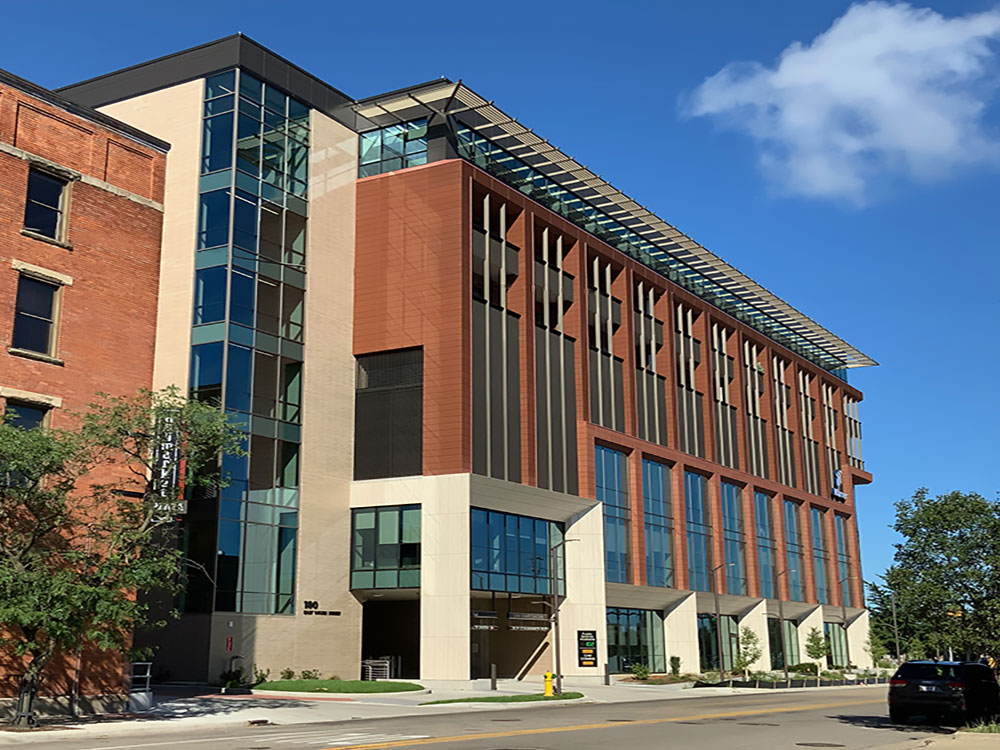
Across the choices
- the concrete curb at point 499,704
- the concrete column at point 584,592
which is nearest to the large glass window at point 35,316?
the concrete curb at point 499,704

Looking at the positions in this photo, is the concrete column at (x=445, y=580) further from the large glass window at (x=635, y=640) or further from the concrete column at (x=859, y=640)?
the concrete column at (x=859, y=640)

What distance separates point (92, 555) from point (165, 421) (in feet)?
13.4

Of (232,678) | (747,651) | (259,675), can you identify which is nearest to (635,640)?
(747,651)

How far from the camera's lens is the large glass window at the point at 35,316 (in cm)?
2975

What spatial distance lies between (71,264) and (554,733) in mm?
19362

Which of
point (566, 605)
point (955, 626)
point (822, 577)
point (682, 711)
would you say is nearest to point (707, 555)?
point (566, 605)

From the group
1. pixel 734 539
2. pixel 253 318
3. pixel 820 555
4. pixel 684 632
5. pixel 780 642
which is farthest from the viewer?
pixel 820 555

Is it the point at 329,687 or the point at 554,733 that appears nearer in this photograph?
the point at 554,733

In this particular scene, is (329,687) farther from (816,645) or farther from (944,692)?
(816,645)

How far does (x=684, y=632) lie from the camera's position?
6962 cm

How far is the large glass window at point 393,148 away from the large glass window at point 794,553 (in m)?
48.4

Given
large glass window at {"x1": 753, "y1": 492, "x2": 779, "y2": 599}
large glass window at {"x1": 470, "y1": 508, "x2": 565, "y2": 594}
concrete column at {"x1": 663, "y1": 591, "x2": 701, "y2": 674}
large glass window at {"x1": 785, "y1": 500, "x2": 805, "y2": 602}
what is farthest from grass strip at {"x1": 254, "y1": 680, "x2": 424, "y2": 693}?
large glass window at {"x1": 785, "y1": 500, "x2": 805, "y2": 602}

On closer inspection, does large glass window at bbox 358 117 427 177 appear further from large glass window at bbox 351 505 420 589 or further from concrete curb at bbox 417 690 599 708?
concrete curb at bbox 417 690 599 708

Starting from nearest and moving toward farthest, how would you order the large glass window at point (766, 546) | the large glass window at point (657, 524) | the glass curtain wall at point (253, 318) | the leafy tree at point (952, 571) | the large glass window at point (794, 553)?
the leafy tree at point (952, 571), the glass curtain wall at point (253, 318), the large glass window at point (657, 524), the large glass window at point (766, 546), the large glass window at point (794, 553)
